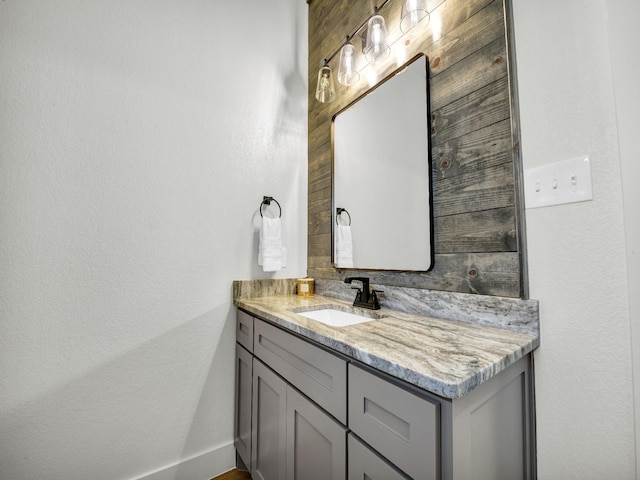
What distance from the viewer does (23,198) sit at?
3.40 ft

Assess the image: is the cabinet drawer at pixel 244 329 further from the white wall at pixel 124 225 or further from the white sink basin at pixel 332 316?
the white sink basin at pixel 332 316

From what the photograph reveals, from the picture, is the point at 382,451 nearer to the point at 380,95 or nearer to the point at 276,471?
the point at 276,471

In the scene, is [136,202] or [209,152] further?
[209,152]

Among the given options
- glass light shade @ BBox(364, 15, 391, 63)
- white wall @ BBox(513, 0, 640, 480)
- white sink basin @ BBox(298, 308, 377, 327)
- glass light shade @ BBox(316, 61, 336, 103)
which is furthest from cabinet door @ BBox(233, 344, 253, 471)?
glass light shade @ BBox(364, 15, 391, 63)

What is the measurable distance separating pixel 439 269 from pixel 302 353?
1.97 ft

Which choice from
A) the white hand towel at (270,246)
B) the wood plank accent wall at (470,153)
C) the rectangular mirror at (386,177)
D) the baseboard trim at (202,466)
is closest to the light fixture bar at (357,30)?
the wood plank accent wall at (470,153)

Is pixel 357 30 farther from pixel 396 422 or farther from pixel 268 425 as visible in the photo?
pixel 268 425

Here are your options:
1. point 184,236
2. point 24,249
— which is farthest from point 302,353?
point 24,249

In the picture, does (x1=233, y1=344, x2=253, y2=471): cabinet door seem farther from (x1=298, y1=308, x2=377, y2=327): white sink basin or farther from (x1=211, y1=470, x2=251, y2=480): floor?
(x1=298, y1=308, x2=377, y2=327): white sink basin

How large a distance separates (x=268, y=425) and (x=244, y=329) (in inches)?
17.3

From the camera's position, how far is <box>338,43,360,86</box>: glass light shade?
1.43m

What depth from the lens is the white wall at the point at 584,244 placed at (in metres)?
0.65

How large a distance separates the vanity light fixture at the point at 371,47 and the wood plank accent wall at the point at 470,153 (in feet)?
0.21

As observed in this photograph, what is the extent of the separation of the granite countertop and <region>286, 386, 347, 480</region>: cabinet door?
213 mm
